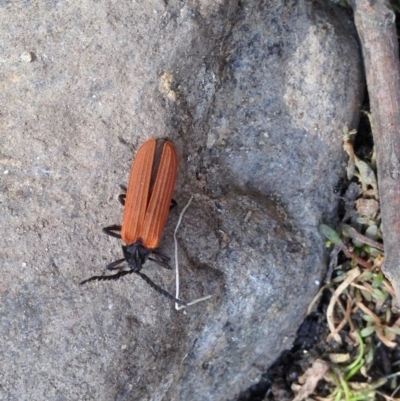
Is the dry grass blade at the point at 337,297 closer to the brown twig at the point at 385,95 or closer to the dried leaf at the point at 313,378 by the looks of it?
the dried leaf at the point at 313,378

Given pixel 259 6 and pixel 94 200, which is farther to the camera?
pixel 259 6

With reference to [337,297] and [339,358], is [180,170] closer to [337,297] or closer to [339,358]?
[337,297]

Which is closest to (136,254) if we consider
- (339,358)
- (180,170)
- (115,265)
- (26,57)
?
(115,265)

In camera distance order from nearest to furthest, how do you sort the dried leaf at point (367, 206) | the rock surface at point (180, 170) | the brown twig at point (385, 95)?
the rock surface at point (180, 170) < the brown twig at point (385, 95) < the dried leaf at point (367, 206)

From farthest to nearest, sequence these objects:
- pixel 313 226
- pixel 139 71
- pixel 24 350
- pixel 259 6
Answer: pixel 313 226
pixel 259 6
pixel 139 71
pixel 24 350

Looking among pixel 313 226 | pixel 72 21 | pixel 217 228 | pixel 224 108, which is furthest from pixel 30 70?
pixel 313 226

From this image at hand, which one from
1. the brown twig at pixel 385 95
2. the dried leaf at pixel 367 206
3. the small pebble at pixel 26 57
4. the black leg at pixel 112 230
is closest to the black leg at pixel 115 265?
the black leg at pixel 112 230

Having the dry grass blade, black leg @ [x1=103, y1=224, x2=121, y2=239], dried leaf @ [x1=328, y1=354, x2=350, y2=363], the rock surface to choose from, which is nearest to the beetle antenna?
the rock surface

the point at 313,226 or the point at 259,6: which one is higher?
the point at 259,6

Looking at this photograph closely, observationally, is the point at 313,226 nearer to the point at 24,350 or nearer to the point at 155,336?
the point at 155,336
